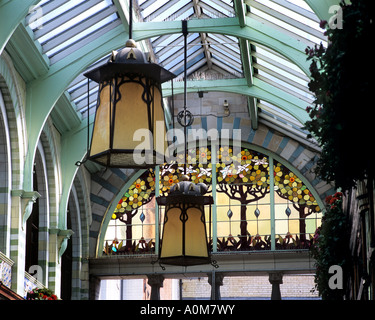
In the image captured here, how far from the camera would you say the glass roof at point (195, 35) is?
13.1 metres

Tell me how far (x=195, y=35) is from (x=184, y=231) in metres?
9.46

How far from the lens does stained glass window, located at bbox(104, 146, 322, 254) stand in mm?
18141

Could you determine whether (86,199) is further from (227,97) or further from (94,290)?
(227,97)

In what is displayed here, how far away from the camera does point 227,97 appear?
1952 centimetres

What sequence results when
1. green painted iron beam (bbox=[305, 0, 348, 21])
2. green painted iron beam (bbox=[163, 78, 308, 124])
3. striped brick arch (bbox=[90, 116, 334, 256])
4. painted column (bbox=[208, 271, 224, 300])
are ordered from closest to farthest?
green painted iron beam (bbox=[305, 0, 348, 21])
green painted iron beam (bbox=[163, 78, 308, 124])
painted column (bbox=[208, 271, 224, 300])
striped brick arch (bbox=[90, 116, 334, 256])

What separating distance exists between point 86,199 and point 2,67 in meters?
6.28

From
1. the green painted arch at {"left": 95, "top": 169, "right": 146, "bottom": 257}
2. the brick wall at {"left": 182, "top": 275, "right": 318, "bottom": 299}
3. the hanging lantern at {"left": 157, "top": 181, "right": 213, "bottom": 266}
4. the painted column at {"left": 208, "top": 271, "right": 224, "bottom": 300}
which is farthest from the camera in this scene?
the brick wall at {"left": 182, "top": 275, "right": 318, "bottom": 299}

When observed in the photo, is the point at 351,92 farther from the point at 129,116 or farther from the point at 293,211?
the point at 293,211

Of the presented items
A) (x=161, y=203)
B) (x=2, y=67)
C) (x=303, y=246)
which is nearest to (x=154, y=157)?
(x=161, y=203)

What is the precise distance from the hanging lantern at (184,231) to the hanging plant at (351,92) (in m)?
2.79

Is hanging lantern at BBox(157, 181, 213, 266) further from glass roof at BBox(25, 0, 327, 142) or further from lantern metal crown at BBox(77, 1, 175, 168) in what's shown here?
glass roof at BBox(25, 0, 327, 142)

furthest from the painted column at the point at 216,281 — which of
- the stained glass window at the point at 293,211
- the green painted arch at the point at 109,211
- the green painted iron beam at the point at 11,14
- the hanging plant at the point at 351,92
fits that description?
the hanging plant at the point at 351,92

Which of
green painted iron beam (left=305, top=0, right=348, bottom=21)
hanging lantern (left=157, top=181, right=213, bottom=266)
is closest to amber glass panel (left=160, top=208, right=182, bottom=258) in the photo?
hanging lantern (left=157, top=181, right=213, bottom=266)

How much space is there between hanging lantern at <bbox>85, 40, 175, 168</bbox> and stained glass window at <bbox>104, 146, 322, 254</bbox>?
12.8 meters
